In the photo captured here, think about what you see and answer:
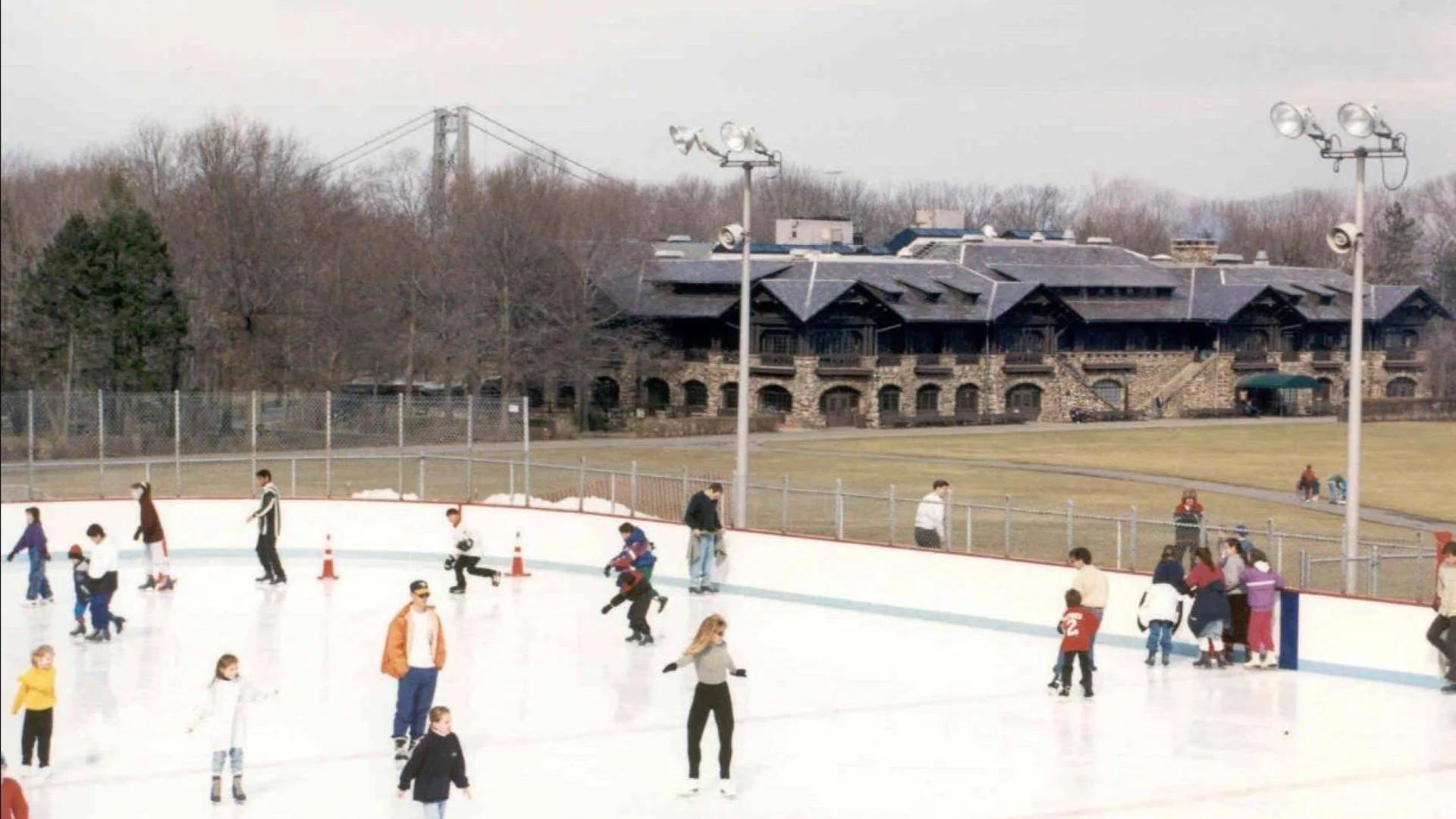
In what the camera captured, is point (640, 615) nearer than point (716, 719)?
No

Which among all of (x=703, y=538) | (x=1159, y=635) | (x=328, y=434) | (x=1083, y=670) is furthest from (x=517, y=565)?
(x=1083, y=670)

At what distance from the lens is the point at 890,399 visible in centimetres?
8300

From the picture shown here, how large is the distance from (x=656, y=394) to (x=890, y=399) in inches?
389

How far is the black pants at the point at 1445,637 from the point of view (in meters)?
19.4

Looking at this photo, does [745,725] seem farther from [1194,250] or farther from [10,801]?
[1194,250]

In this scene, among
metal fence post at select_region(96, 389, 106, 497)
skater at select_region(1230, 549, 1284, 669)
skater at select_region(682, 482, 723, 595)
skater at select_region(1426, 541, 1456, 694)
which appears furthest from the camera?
metal fence post at select_region(96, 389, 106, 497)

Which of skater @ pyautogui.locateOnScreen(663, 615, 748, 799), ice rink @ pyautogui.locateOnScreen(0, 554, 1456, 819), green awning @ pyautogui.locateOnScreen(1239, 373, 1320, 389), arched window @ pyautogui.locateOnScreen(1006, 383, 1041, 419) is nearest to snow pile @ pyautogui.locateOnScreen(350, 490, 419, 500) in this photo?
ice rink @ pyautogui.locateOnScreen(0, 554, 1456, 819)

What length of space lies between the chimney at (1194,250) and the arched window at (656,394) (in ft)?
107

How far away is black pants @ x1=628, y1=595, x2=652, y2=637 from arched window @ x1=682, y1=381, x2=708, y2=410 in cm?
5951

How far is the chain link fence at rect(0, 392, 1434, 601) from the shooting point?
1227 inches

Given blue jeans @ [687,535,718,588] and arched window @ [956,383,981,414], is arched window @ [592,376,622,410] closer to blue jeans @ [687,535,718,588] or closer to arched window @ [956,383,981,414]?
arched window @ [956,383,981,414]

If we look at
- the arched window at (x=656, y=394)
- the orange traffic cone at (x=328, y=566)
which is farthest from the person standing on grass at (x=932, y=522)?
the arched window at (x=656, y=394)

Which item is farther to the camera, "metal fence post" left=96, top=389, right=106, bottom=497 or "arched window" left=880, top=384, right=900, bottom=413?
"arched window" left=880, top=384, right=900, bottom=413

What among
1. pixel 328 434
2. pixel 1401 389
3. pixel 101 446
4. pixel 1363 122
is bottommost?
pixel 101 446
